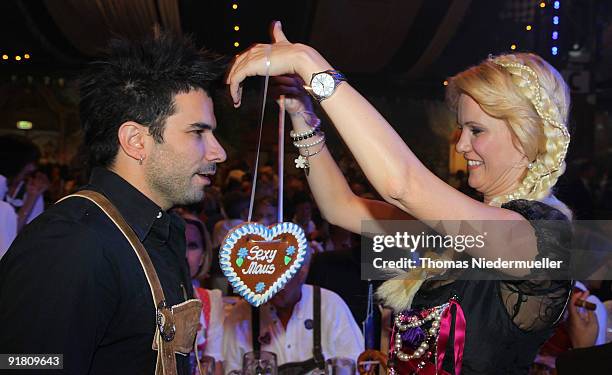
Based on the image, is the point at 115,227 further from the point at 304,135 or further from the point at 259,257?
the point at 304,135

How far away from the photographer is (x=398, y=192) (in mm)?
1126

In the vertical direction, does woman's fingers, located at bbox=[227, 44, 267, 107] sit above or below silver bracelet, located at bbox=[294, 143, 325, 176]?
above

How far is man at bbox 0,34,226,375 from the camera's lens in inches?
44.7

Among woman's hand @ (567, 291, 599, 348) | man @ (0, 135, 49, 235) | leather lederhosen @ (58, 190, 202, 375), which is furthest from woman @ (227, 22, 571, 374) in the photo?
man @ (0, 135, 49, 235)

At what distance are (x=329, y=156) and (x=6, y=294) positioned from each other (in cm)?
95

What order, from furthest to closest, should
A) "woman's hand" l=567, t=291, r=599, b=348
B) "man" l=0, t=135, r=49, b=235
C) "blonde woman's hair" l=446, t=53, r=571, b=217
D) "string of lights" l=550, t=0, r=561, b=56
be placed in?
"string of lights" l=550, t=0, r=561, b=56 → "man" l=0, t=135, r=49, b=235 → "woman's hand" l=567, t=291, r=599, b=348 → "blonde woman's hair" l=446, t=53, r=571, b=217

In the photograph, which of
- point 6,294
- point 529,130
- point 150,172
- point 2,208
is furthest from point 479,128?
point 2,208

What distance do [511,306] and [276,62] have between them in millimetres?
795

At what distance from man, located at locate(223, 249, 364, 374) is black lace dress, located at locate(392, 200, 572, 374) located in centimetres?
164

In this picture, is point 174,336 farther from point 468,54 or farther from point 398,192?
point 468,54

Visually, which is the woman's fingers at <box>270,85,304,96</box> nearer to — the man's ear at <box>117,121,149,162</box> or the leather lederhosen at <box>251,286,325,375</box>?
the man's ear at <box>117,121,149,162</box>

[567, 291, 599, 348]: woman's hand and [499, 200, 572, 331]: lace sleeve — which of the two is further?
[567, 291, 599, 348]: woman's hand

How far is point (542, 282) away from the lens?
1293 millimetres

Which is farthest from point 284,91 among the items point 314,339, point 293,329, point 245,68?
point 293,329
